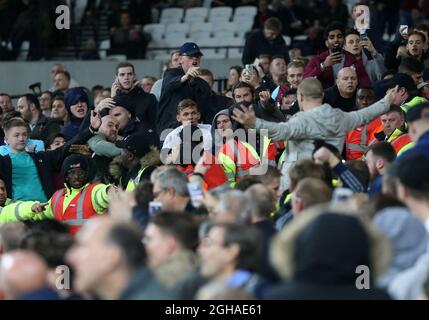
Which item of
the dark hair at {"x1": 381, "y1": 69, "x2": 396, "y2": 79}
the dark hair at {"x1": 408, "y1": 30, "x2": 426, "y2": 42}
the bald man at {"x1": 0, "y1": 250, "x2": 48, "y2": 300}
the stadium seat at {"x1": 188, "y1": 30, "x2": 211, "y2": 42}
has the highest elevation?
the stadium seat at {"x1": 188, "y1": 30, "x2": 211, "y2": 42}

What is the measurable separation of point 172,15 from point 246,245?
1780 cm

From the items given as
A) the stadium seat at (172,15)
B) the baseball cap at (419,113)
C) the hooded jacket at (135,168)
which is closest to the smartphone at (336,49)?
the hooded jacket at (135,168)

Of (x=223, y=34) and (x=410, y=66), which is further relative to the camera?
(x=223, y=34)

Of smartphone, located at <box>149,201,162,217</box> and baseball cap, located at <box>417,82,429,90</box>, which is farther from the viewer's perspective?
baseball cap, located at <box>417,82,429,90</box>

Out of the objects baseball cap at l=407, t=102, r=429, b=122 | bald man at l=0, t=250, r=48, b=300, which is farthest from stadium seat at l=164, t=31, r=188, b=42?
bald man at l=0, t=250, r=48, b=300

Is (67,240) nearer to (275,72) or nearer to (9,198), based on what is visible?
(9,198)

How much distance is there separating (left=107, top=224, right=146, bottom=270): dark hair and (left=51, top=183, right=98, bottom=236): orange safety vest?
536 centimetres

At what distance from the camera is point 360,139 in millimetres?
13227

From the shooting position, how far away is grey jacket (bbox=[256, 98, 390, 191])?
10.8 m

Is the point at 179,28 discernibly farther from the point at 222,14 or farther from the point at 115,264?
the point at 115,264

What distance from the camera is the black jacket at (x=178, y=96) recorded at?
14.0 meters

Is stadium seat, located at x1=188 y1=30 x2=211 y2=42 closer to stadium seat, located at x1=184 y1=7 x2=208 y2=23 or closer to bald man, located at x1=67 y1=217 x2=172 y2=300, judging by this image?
stadium seat, located at x1=184 y1=7 x2=208 y2=23

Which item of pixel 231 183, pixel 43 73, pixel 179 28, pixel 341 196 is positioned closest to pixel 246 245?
pixel 341 196

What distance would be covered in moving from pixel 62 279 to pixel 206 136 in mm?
3970
